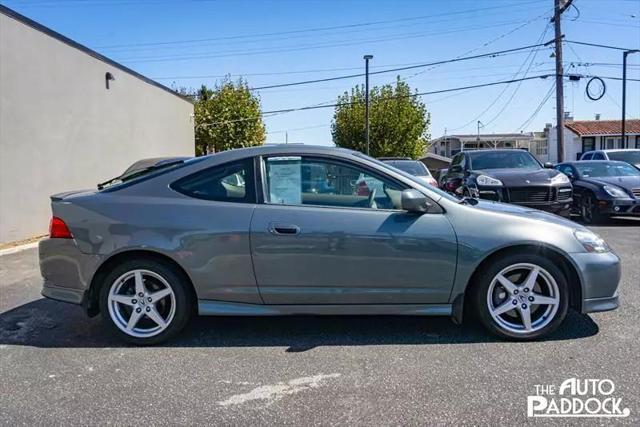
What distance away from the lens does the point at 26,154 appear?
9070 mm

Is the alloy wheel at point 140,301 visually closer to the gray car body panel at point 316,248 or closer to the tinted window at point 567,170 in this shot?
the gray car body panel at point 316,248

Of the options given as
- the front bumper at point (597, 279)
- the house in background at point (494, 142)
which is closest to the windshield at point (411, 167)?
the front bumper at point (597, 279)

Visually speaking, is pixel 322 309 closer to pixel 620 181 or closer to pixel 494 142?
pixel 620 181

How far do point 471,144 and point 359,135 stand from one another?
23543 mm

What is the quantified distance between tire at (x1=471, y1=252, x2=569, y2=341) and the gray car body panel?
126mm

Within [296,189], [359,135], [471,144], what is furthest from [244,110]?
[471,144]

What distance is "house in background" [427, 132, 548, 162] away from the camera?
176 ft

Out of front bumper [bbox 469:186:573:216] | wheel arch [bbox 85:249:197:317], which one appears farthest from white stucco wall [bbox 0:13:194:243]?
front bumper [bbox 469:186:573:216]

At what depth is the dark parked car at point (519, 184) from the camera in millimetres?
9570

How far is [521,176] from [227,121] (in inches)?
789

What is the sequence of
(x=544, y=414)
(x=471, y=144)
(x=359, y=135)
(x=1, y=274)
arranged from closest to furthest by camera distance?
(x=544, y=414), (x=1, y=274), (x=359, y=135), (x=471, y=144)

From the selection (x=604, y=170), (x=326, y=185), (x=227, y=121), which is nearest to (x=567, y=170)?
(x=604, y=170)

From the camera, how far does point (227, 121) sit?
2733cm

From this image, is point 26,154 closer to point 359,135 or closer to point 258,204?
point 258,204
